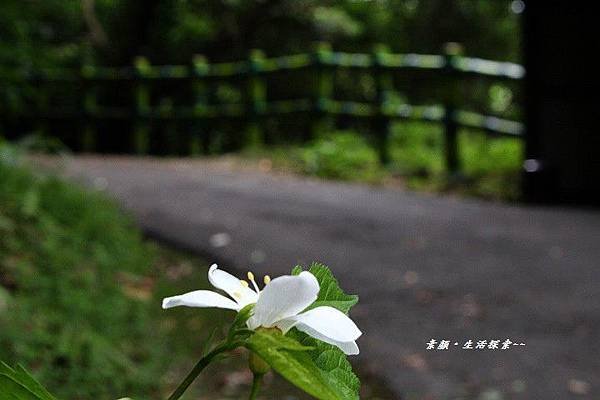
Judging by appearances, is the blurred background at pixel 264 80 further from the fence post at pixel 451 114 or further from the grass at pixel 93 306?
the grass at pixel 93 306

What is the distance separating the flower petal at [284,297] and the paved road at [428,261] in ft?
4.81

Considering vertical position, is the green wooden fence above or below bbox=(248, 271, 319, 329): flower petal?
below

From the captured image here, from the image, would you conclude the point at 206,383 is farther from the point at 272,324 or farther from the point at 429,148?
the point at 429,148

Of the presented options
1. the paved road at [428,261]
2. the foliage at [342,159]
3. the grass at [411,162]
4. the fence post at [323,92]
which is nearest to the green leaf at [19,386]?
the paved road at [428,261]

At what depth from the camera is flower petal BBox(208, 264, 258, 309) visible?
14.5 inches

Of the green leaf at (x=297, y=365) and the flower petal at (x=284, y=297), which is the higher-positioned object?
the flower petal at (x=284, y=297)

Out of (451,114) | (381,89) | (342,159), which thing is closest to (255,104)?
(381,89)

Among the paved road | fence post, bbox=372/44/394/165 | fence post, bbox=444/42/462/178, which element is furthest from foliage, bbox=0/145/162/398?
fence post, bbox=372/44/394/165

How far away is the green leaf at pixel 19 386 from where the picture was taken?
32cm

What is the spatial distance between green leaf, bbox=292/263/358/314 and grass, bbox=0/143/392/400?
79.1 inches

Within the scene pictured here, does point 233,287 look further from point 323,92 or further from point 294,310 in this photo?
point 323,92

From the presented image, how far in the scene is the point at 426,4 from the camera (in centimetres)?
1480

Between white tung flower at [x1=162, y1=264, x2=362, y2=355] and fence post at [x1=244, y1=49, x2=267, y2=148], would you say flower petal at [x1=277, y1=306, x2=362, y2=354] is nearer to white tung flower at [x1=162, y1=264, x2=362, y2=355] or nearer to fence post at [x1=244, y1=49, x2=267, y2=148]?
white tung flower at [x1=162, y1=264, x2=362, y2=355]

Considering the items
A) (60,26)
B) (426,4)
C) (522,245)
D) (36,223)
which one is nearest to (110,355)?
(36,223)
